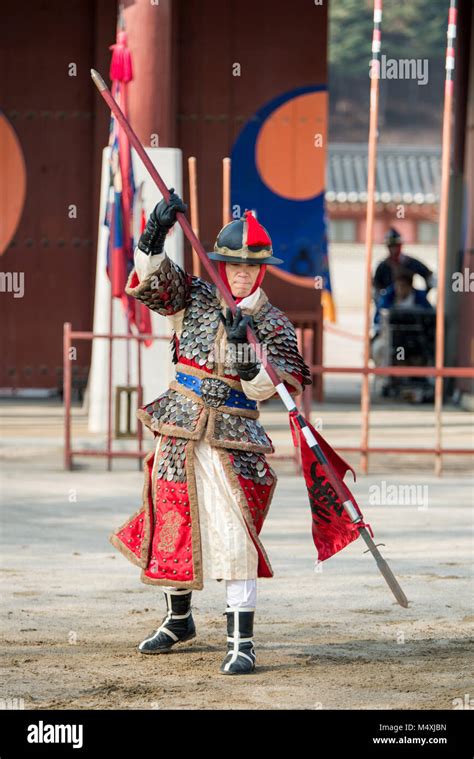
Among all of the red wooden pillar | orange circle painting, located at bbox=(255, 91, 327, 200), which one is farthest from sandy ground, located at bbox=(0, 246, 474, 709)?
orange circle painting, located at bbox=(255, 91, 327, 200)

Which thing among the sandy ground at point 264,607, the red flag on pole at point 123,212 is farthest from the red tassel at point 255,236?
the red flag on pole at point 123,212

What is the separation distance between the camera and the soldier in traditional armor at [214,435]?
16.8 ft

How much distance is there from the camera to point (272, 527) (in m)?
7.98

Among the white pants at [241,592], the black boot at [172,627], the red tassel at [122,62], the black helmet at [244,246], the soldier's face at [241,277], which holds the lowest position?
the black boot at [172,627]

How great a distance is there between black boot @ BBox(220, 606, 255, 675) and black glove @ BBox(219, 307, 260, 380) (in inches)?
34.6

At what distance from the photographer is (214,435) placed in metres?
5.14

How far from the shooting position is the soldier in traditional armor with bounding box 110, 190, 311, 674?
5.12 m

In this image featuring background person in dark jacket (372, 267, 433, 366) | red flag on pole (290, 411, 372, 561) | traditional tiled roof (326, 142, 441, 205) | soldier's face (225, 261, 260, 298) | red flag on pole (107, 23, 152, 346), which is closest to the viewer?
soldier's face (225, 261, 260, 298)

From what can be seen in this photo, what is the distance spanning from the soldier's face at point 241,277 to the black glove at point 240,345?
0.20 metres

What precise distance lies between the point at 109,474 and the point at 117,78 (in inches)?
116

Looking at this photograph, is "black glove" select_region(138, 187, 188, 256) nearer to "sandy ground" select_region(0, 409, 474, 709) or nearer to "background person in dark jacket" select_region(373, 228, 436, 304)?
"sandy ground" select_region(0, 409, 474, 709)

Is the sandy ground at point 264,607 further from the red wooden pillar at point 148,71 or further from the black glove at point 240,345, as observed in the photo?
the red wooden pillar at point 148,71

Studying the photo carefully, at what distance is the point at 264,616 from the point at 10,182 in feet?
27.8

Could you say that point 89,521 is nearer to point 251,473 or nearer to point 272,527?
point 272,527
